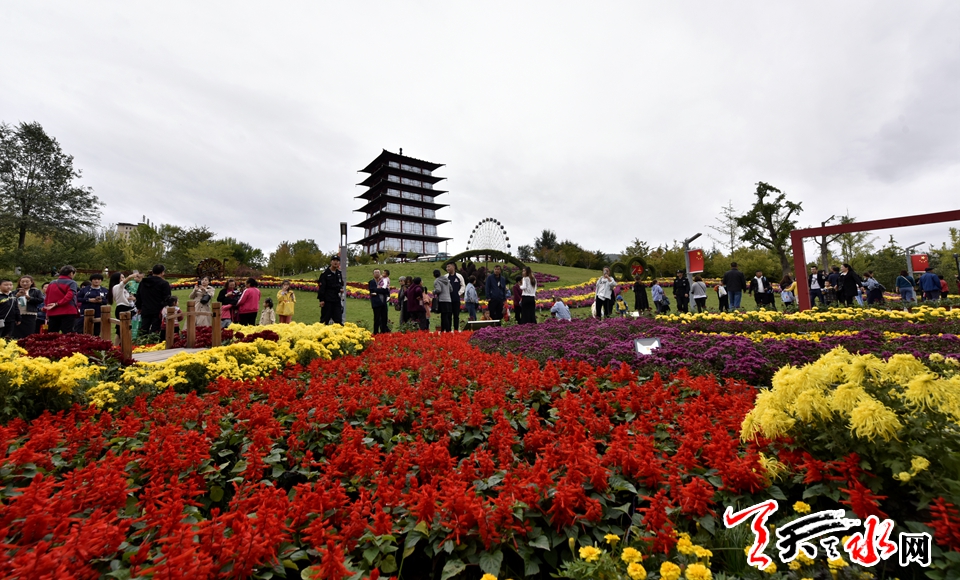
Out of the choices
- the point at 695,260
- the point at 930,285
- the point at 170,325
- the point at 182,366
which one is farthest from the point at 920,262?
the point at 170,325

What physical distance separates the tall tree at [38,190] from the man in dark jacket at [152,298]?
3648 centimetres

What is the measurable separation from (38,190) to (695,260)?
4919cm

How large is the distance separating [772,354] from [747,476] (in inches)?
140

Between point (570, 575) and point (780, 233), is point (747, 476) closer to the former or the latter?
point (570, 575)

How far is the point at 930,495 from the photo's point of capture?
5.72 feet

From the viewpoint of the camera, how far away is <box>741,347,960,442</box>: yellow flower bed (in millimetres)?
1871

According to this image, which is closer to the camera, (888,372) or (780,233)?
(888,372)

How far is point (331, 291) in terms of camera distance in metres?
10.0

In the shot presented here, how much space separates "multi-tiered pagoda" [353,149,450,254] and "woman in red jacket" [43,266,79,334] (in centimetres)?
5214

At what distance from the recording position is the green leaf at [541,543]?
185 cm

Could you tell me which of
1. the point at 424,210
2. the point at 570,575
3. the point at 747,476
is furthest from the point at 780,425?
the point at 424,210

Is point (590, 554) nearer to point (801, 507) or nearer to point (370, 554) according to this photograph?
point (370, 554)

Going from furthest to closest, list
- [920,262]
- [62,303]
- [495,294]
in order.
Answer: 1. [920,262]
2. [495,294]
3. [62,303]

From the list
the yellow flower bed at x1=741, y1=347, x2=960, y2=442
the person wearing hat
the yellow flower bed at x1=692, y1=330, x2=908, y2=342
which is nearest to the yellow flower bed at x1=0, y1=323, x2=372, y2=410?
the yellow flower bed at x1=741, y1=347, x2=960, y2=442
